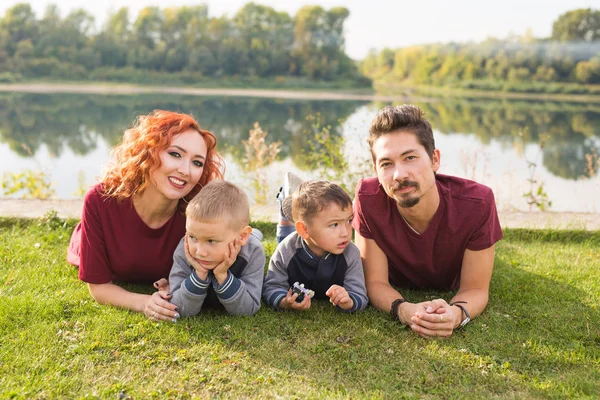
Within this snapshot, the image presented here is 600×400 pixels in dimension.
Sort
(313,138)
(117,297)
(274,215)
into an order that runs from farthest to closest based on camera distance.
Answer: (313,138) → (274,215) → (117,297)

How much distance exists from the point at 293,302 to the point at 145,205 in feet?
4.08

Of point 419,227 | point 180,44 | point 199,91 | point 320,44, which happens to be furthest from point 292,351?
point 320,44

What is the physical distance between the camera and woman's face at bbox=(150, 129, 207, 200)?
3812 mm

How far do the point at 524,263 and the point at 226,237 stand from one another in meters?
2.95

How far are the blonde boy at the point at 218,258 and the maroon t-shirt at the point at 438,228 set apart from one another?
0.86m

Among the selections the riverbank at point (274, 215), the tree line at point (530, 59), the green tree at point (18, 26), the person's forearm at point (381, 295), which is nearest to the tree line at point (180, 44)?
the green tree at point (18, 26)

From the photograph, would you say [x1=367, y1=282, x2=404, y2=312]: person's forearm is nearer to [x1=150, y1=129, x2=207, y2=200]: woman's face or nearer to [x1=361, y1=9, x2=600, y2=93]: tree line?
[x1=150, y1=129, x2=207, y2=200]: woman's face

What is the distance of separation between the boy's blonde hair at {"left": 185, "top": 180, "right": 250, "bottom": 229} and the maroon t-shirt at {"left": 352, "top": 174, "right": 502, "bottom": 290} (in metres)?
0.95

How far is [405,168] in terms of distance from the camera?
3.66 m

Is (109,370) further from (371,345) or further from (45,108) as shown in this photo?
(45,108)

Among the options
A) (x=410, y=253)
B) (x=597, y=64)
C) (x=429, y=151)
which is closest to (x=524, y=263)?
(x=410, y=253)

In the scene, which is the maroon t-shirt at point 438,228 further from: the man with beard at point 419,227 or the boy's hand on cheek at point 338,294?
the boy's hand on cheek at point 338,294

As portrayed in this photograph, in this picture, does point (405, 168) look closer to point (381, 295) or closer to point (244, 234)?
point (381, 295)

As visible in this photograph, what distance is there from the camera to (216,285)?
3609mm
